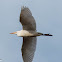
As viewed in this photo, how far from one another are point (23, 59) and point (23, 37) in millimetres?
1726

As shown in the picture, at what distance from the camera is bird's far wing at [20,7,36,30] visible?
24531 mm

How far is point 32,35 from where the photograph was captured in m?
25.3

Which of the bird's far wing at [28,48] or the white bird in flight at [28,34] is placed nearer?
the white bird in flight at [28,34]

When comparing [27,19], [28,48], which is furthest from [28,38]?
[27,19]

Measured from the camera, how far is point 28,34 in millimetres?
25328

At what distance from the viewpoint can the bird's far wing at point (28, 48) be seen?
2581 centimetres

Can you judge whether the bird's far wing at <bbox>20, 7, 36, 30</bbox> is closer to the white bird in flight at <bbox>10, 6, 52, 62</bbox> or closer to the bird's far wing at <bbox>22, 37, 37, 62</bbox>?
the white bird in flight at <bbox>10, 6, 52, 62</bbox>

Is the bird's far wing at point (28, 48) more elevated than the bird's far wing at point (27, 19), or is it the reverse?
the bird's far wing at point (27, 19)

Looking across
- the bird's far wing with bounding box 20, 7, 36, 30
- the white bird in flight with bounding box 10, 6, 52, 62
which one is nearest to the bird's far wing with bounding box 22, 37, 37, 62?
the white bird in flight with bounding box 10, 6, 52, 62

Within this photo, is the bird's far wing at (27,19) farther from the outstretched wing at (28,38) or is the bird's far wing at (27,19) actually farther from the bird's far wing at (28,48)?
the bird's far wing at (28,48)

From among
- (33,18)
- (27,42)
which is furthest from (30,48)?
(33,18)

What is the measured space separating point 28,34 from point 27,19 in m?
1.19

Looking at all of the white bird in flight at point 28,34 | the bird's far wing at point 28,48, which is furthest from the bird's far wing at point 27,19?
the bird's far wing at point 28,48

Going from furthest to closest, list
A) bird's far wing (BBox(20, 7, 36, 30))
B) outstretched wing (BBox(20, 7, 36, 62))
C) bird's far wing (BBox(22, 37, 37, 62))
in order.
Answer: bird's far wing (BBox(22, 37, 37, 62)) → outstretched wing (BBox(20, 7, 36, 62)) → bird's far wing (BBox(20, 7, 36, 30))
